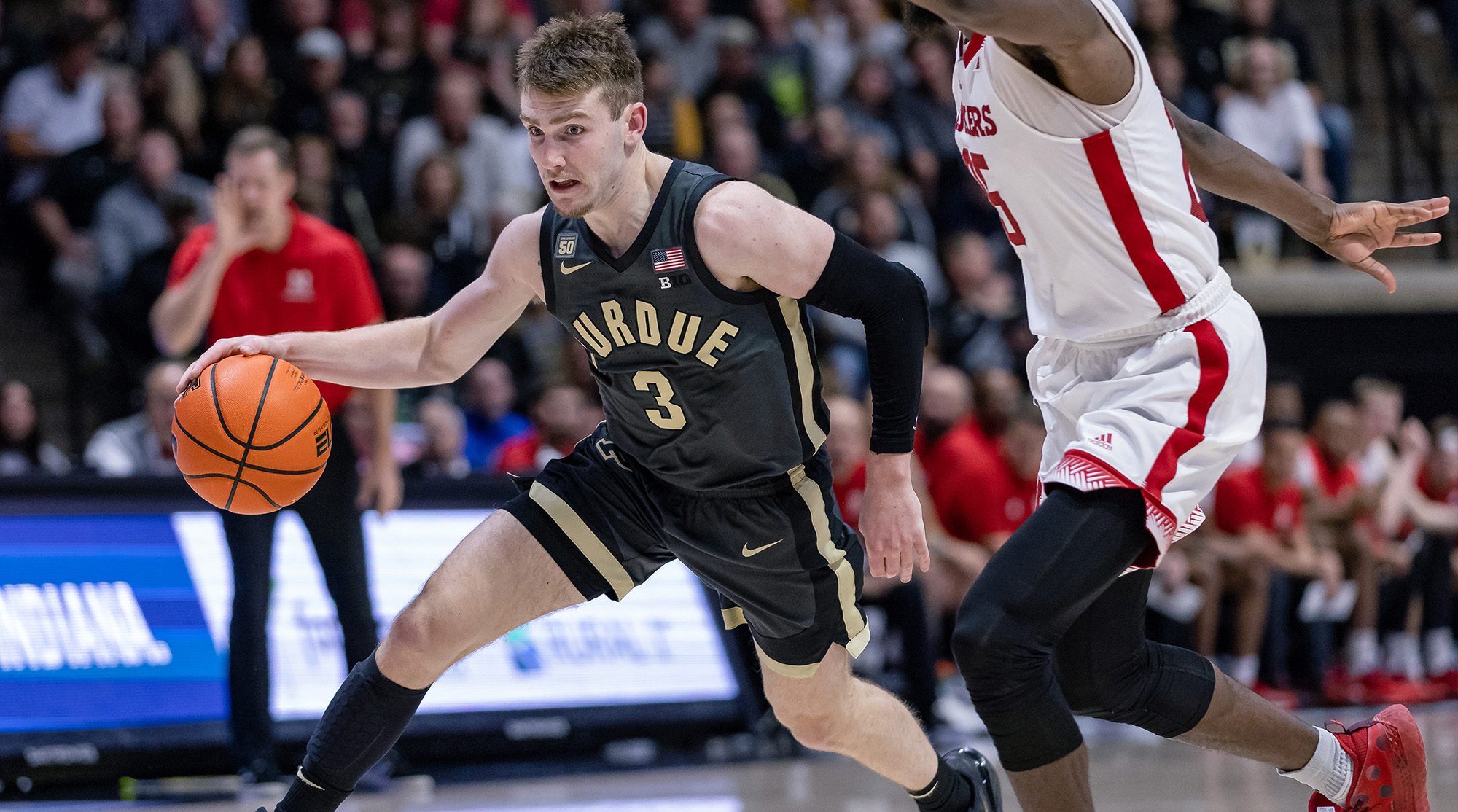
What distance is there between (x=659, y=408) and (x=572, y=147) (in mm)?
648

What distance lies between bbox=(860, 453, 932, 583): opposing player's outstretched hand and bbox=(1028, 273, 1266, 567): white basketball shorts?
11.9 inches

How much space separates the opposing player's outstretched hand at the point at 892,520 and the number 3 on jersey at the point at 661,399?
47cm

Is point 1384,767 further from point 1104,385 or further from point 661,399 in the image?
point 661,399

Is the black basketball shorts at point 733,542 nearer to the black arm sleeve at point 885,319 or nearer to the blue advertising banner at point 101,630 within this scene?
the black arm sleeve at point 885,319

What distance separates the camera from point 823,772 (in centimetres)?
595

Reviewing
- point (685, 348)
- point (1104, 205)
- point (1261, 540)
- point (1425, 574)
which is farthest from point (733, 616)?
point (1425, 574)

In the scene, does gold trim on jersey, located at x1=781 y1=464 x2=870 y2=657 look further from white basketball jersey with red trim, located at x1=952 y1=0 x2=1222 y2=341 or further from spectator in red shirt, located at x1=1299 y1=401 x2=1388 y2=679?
spectator in red shirt, located at x1=1299 y1=401 x2=1388 y2=679

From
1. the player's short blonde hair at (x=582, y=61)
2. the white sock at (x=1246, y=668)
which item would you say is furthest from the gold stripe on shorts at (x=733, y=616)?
the white sock at (x=1246, y=668)

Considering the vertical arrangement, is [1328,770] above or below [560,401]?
above

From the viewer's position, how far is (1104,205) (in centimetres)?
325

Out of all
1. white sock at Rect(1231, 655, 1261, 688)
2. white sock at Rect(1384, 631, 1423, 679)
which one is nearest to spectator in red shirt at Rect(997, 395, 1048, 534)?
white sock at Rect(1231, 655, 1261, 688)

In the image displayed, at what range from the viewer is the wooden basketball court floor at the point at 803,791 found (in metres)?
5.06

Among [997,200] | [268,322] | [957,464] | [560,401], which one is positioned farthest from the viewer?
[957,464]

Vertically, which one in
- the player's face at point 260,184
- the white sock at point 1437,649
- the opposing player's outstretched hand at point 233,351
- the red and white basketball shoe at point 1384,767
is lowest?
the white sock at point 1437,649
